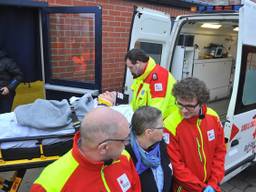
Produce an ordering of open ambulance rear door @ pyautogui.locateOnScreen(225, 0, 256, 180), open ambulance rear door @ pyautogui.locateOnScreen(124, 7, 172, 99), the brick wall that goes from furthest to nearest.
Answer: the brick wall, open ambulance rear door @ pyautogui.locateOnScreen(124, 7, 172, 99), open ambulance rear door @ pyautogui.locateOnScreen(225, 0, 256, 180)

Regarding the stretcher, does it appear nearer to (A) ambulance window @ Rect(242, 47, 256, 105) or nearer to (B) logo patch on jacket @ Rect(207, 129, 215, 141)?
(B) logo patch on jacket @ Rect(207, 129, 215, 141)

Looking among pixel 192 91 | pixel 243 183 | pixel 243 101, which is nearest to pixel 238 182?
pixel 243 183

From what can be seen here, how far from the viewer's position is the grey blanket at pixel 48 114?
2.37m

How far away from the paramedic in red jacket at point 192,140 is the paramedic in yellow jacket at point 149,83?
0.81 meters

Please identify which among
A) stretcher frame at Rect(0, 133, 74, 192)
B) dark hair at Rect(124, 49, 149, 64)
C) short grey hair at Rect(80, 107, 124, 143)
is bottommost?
stretcher frame at Rect(0, 133, 74, 192)

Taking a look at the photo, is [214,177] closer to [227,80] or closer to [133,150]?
[133,150]

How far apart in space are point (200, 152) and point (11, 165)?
1346 millimetres

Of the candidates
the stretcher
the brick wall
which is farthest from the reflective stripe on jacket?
the brick wall

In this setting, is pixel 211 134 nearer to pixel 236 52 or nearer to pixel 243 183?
pixel 236 52

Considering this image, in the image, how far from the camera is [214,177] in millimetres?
2365

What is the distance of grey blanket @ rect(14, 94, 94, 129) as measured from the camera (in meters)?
2.37

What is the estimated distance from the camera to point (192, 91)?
219 cm

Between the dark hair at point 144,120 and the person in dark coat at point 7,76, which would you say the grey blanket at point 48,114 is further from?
the person in dark coat at point 7,76

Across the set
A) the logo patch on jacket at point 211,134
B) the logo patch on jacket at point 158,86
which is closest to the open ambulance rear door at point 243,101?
the logo patch on jacket at point 158,86
